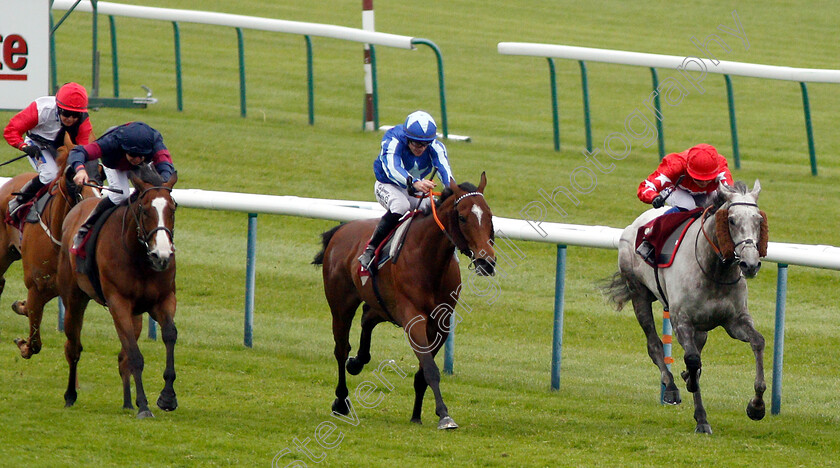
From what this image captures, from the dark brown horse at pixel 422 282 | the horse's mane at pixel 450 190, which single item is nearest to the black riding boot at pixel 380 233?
the dark brown horse at pixel 422 282

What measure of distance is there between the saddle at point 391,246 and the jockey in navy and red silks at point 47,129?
2470mm

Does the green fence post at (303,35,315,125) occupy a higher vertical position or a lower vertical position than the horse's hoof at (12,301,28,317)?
higher

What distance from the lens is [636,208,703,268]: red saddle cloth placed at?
7.25 m

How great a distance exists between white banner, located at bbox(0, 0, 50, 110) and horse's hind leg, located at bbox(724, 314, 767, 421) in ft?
20.5

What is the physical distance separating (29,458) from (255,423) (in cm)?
136

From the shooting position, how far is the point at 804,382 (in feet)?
27.1

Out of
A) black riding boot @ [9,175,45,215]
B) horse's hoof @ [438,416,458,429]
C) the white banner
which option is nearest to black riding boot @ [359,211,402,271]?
horse's hoof @ [438,416,458,429]

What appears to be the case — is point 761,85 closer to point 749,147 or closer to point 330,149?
point 749,147

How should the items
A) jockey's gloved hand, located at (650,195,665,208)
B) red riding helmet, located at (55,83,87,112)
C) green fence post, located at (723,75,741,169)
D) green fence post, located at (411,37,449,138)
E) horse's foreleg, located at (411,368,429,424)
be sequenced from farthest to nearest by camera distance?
green fence post, located at (411,37,449,138) → green fence post, located at (723,75,741,169) → red riding helmet, located at (55,83,87,112) → jockey's gloved hand, located at (650,195,665,208) → horse's foreleg, located at (411,368,429,424)

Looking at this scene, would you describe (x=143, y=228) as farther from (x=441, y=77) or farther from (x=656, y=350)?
(x=441, y=77)

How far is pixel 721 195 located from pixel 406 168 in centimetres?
194

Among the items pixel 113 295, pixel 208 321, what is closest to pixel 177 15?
pixel 208 321

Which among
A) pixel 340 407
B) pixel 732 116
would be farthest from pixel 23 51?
pixel 732 116

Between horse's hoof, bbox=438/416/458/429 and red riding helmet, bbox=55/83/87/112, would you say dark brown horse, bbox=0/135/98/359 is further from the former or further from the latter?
horse's hoof, bbox=438/416/458/429
